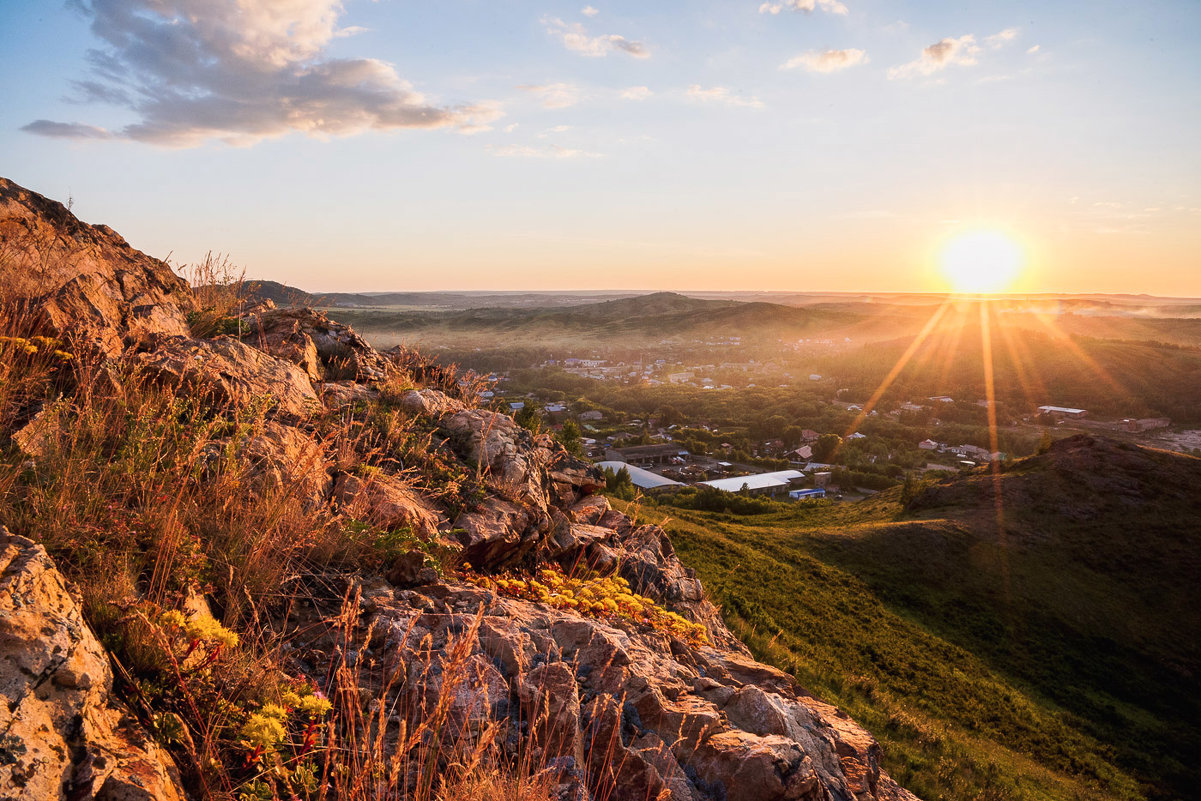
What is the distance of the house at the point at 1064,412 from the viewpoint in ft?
268

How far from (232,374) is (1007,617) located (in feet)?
78.8

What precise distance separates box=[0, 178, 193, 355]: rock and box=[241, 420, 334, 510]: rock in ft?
4.82

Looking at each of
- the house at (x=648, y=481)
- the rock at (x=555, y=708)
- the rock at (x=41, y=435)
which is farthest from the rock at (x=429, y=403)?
the house at (x=648, y=481)

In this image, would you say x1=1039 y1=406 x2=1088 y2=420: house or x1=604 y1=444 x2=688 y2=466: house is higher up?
x1=1039 y1=406 x2=1088 y2=420: house

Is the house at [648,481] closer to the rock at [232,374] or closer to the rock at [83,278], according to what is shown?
the rock at [83,278]

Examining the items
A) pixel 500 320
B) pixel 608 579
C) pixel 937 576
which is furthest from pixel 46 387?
pixel 500 320

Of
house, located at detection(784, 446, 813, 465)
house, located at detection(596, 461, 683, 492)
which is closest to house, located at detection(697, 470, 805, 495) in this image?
house, located at detection(596, 461, 683, 492)

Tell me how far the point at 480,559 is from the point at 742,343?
159 metres

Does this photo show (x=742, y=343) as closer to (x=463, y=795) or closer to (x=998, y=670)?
(x=998, y=670)

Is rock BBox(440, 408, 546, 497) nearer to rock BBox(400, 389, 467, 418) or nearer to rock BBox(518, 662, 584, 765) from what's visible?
rock BBox(400, 389, 467, 418)

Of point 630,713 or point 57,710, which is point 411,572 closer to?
point 630,713

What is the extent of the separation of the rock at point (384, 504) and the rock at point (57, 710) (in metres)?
2.01

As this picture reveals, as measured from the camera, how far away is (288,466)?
4258 millimetres

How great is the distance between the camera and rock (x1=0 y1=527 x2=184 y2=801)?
1812 millimetres
